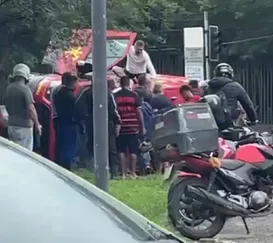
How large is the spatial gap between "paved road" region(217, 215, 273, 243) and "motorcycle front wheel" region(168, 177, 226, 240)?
17 cm

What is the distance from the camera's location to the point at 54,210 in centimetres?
381

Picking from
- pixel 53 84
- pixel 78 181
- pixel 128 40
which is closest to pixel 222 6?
pixel 128 40

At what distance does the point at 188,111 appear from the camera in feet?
34.6

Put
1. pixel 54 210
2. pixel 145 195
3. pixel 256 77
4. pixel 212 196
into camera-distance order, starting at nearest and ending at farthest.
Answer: pixel 54 210 < pixel 212 196 < pixel 145 195 < pixel 256 77

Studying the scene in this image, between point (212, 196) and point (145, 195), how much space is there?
7.65 ft

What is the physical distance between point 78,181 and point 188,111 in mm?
6173

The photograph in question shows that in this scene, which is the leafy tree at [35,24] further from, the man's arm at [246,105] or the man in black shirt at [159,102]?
the man's arm at [246,105]

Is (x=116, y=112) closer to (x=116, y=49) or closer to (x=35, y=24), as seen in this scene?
(x=35, y=24)

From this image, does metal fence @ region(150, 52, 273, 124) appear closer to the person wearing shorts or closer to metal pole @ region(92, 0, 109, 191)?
the person wearing shorts

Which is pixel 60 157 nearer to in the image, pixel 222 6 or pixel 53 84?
pixel 53 84

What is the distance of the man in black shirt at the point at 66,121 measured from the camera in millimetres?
15609

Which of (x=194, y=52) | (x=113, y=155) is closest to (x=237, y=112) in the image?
(x=113, y=155)

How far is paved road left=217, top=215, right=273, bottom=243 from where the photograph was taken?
10273 mm

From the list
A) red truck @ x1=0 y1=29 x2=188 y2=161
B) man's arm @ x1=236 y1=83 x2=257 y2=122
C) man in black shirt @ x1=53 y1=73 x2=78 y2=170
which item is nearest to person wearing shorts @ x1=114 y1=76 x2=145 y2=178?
man in black shirt @ x1=53 y1=73 x2=78 y2=170
